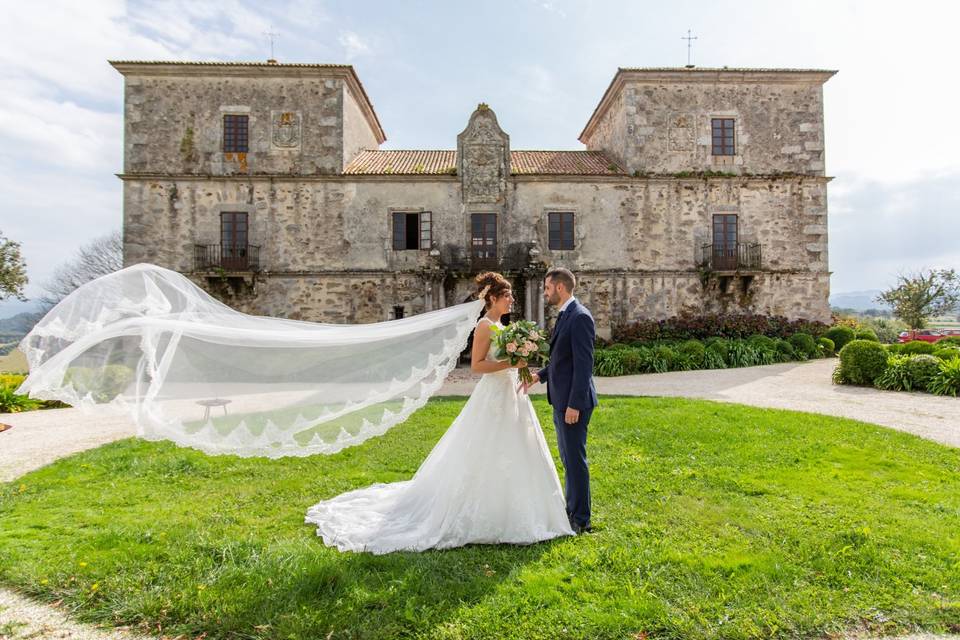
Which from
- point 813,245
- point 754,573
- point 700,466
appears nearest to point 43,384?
point 754,573

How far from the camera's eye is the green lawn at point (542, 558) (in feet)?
10.5

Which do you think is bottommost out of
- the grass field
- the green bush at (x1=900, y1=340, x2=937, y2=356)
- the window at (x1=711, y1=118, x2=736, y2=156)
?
the grass field

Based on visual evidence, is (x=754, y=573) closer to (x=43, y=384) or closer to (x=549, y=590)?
(x=549, y=590)

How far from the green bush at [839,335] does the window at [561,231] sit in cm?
1010

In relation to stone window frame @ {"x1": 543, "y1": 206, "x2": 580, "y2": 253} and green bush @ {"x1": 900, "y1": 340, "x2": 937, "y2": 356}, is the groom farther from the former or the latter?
stone window frame @ {"x1": 543, "y1": 206, "x2": 580, "y2": 253}

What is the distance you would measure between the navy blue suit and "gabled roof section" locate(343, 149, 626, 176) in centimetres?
1565

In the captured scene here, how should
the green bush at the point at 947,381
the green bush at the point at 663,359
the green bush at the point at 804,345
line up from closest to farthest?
the green bush at the point at 947,381 → the green bush at the point at 663,359 → the green bush at the point at 804,345

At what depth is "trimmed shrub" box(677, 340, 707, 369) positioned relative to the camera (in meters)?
16.2

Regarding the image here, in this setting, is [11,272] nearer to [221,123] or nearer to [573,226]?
[221,123]

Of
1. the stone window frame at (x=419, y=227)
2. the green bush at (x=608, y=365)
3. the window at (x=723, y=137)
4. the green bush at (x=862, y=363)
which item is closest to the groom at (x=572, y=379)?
the green bush at (x=608, y=365)

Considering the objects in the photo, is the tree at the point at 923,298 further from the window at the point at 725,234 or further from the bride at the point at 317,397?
the bride at the point at 317,397

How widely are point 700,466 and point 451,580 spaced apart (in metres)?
3.90

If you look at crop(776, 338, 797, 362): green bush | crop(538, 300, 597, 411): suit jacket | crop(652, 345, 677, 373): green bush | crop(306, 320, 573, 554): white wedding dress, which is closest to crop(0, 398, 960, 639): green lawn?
crop(306, 320, 573, 554): white wedding dress

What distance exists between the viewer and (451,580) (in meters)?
3.64
